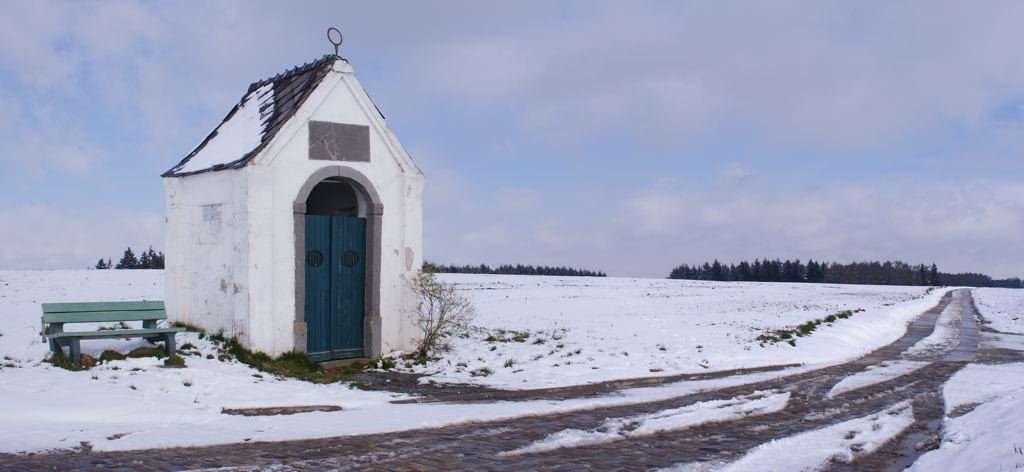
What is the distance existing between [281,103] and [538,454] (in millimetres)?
10025

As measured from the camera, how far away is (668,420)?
9.84 m

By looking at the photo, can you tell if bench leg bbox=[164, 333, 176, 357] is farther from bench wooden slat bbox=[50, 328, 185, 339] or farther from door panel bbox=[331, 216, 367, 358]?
door panel bbox=[331, 216, 367, 358]

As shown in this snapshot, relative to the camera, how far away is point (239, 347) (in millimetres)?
13570

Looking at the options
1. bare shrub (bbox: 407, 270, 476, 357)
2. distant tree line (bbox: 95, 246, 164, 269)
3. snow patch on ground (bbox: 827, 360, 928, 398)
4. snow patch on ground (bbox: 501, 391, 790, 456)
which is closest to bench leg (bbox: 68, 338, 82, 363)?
bare shrub (bbox: 407, 270, 476, 357)

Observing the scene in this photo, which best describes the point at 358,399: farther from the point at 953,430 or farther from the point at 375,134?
the point at 953,430

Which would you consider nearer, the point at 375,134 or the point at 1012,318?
the point at 375,134

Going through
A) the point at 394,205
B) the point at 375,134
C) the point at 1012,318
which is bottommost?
the point at 1012,318

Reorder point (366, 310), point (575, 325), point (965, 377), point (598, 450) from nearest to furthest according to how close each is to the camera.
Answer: point (598, 450), point (965, 377), point (366, 310), point (575, 325)

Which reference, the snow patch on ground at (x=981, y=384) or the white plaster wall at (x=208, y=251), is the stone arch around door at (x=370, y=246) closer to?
the white plaster wall at (x=208, y=251)

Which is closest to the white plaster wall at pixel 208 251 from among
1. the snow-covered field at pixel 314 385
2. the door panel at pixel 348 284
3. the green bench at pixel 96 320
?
the snow-covered field at pixel 314 385

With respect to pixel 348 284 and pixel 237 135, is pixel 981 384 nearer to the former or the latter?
pixel 348 284

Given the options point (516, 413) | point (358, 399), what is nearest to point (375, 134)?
point (358, 399)

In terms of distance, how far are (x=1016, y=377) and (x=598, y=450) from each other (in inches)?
413

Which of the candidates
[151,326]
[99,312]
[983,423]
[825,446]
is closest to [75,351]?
[99,312]
